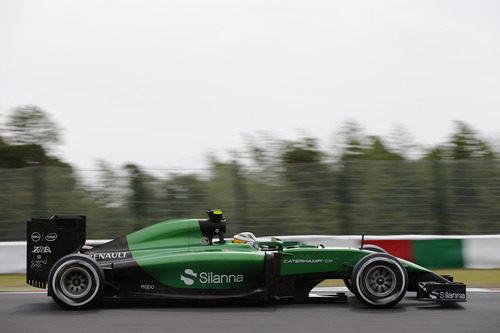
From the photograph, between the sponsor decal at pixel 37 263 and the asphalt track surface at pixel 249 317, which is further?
the sponsor decal at pixel 37 263

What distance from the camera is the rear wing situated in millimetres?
7121

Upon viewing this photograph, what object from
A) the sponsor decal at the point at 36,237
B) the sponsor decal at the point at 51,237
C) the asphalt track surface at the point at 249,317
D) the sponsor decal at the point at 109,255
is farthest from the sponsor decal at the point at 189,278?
the sponsor decal at the point at 36,237

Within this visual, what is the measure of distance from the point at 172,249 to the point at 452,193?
21.6ft

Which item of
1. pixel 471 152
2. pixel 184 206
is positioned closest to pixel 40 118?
pixel 184 206

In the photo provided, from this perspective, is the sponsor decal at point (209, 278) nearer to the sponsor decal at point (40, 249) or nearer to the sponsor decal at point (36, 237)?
the sponsor decal at point (40, 249)

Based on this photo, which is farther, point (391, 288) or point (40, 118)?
point (40, 118)

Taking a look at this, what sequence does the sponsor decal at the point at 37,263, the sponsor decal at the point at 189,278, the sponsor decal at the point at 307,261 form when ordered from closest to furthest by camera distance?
the sponsor decal at the point at 189,278 < the sponsor decal at the point at 307,261 < the sponsor decal at the point at 37,263

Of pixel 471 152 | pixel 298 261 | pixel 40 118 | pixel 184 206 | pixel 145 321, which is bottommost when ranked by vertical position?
pixel 145 321

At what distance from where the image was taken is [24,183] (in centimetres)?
1156

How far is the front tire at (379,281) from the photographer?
6777 mm

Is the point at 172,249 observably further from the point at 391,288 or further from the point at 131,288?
the point at 391,288

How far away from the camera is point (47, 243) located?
282 inches

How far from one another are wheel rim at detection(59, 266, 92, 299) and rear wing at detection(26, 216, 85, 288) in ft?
1.62

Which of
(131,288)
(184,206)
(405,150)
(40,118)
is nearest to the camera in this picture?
(131,288)
